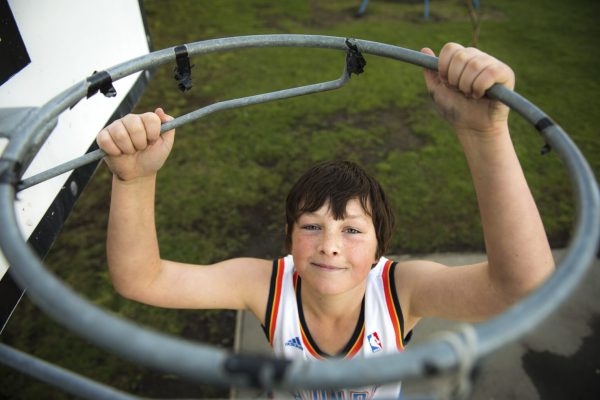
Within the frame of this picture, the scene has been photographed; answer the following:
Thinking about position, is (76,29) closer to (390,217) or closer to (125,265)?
(125,265)

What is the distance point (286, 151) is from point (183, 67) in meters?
2.89

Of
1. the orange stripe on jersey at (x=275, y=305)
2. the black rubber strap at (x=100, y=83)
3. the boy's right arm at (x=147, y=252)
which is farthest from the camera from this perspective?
the orange stripe on jersey at (x=275, y=305)

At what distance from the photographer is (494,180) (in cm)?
124

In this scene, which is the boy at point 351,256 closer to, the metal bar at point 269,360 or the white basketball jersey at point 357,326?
the white basketball jersey at point 357,326

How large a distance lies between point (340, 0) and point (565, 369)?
6934mm

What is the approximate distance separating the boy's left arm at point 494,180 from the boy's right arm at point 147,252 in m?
0.80

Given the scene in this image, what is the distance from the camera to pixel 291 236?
173 cm

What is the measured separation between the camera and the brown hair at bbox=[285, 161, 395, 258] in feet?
5.26

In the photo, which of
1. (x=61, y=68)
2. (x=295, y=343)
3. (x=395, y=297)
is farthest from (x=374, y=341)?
(x=61, y=68)

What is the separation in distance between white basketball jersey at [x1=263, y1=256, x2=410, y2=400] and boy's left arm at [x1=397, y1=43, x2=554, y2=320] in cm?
35

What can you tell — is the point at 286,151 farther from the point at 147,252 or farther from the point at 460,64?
the point at 460,64

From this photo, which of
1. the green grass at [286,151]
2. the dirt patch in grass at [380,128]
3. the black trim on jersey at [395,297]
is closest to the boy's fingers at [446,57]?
the black trim on jersey at [395,297]

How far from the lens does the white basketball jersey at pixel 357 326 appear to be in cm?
161

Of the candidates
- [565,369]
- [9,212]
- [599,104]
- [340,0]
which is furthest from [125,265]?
[340,0]
